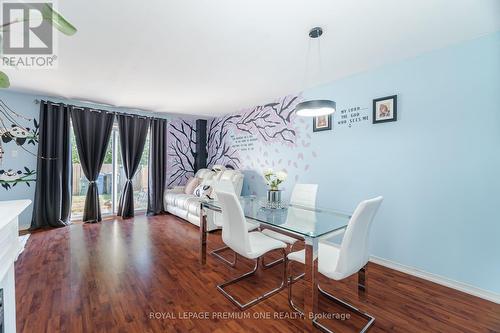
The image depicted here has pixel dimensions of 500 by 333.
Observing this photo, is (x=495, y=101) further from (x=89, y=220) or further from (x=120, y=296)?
(x=89, y=220)

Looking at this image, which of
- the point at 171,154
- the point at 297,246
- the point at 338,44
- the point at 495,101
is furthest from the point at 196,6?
the point at 171,154

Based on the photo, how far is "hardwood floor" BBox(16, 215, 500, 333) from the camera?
5.62ft

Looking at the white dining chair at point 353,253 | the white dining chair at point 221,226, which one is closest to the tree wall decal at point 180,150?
the white dining chair at point 221,226

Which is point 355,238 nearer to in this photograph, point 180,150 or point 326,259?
point 326,259

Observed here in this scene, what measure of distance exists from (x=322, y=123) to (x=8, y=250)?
129 inches

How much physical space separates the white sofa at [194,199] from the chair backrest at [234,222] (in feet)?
5.84

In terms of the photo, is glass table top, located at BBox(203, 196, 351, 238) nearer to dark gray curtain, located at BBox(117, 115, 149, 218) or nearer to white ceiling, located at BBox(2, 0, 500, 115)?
white ceiling, located at BBox(2, 0, 500, 115)

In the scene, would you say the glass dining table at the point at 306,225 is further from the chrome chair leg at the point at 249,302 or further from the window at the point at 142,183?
the window at the point at 142,183

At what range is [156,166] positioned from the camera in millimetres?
5066

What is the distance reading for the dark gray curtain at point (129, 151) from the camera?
15.3 feet

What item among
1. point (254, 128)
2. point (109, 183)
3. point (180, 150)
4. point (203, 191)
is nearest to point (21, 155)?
point (109, 183)

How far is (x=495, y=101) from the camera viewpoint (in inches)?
78.6

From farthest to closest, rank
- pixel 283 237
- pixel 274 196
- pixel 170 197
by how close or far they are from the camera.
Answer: pixel 170 197 < pixel 274 196 < pixel 283 237

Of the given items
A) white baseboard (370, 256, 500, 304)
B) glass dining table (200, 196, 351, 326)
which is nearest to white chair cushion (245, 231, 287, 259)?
glass dining table (200, 196, 351, 326)
